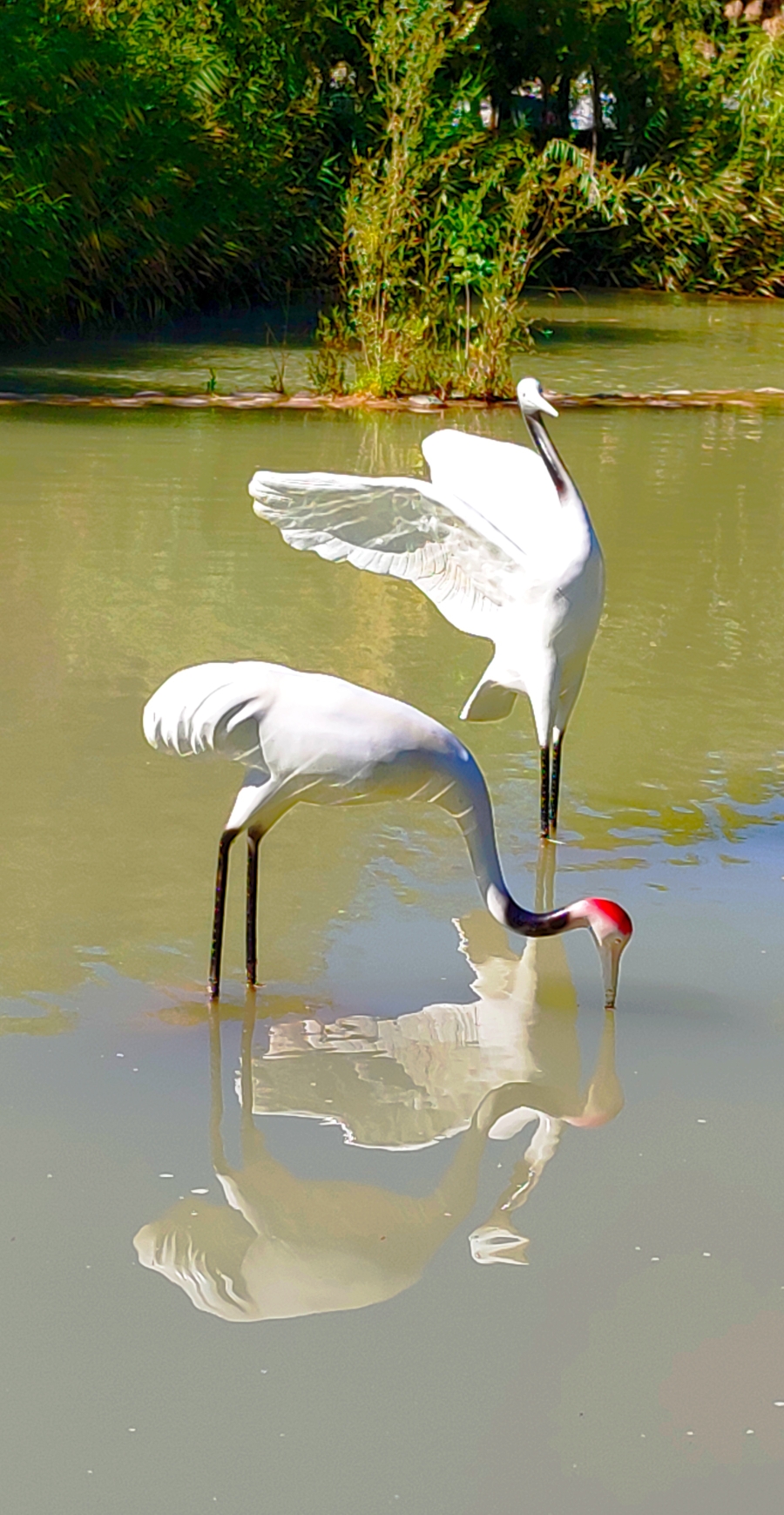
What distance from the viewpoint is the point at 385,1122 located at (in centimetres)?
370

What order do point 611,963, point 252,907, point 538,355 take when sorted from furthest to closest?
point 538,355 < point 252,907 < point 611,963

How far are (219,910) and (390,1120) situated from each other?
23.5 inches

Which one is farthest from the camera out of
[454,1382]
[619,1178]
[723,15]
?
[723,15]

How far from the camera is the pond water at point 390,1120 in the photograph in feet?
8.94

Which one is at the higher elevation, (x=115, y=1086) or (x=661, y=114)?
(x=661, y=114)

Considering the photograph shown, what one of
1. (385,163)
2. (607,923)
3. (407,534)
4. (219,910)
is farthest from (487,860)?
(385,163)

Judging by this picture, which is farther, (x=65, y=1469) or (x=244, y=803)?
(x=244, y=803)

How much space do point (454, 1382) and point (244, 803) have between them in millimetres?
1447

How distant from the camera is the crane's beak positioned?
3887mm

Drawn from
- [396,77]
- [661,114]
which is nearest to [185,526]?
[396,77]

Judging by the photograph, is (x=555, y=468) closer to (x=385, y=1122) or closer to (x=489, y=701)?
(x=489, y=701)

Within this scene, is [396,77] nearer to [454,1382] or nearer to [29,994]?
[29,994]

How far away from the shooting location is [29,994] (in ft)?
13.6

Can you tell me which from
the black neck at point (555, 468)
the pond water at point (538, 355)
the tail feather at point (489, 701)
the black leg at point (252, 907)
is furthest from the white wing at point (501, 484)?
the pond water at point (538, 355)
